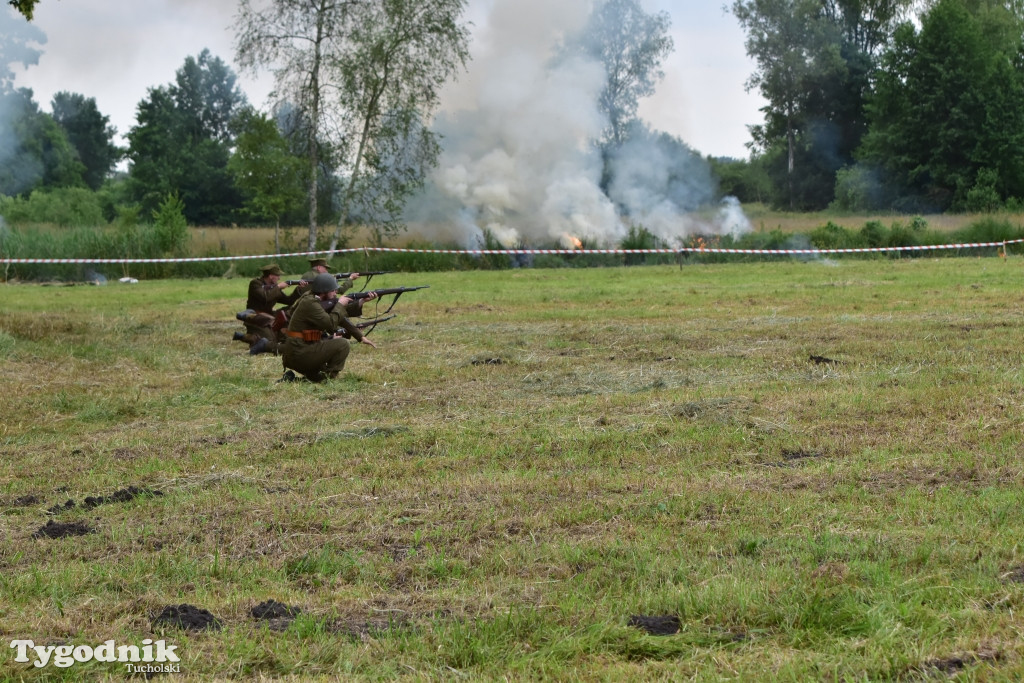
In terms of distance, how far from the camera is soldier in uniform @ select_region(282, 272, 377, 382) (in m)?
11.8

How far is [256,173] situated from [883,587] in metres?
35.8

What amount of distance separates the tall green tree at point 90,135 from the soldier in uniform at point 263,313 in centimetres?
7603

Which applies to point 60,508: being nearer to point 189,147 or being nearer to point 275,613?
point 275,613

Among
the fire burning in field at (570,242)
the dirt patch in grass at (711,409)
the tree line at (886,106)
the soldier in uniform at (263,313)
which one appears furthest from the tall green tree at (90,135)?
the dirt patch in grass at (711,409)

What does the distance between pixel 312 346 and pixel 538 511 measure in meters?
6.11

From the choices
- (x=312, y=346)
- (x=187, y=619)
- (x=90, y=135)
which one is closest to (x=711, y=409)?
(x=312, y=346)

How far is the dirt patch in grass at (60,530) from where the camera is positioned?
19.6 feet

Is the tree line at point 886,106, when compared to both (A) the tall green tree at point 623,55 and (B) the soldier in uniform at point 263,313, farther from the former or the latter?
(B) the soldier in uniform at point 263,313

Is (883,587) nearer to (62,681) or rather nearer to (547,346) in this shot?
(62,681)

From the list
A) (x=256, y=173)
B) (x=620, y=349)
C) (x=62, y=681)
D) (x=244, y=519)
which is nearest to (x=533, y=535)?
(x=244, y=519)

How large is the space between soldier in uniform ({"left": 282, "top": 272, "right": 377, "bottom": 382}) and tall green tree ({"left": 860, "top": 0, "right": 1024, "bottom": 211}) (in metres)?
43.7

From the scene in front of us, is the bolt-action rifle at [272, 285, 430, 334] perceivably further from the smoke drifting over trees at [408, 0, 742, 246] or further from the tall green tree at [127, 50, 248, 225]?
the tall green tree at [127, 50, 248, 225]

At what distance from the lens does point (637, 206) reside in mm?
41938

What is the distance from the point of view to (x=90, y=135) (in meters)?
86.4
